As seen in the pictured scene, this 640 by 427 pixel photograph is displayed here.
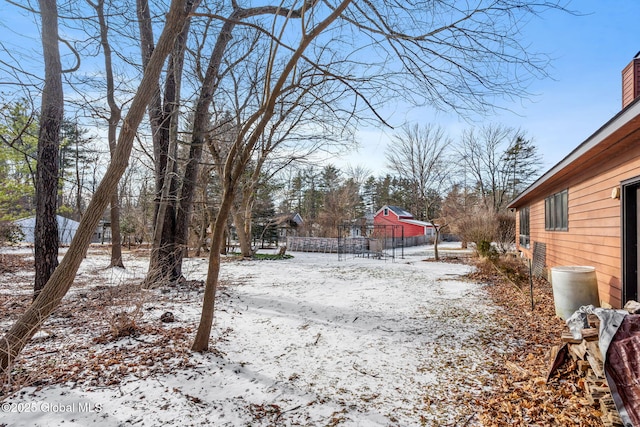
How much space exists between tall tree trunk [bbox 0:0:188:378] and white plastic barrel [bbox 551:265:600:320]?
5523mm

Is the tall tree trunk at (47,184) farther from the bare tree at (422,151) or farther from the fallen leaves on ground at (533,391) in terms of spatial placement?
the bare tree at (422,151)

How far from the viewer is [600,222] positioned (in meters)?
4.78

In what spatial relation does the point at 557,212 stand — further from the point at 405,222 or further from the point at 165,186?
the point at 405,222

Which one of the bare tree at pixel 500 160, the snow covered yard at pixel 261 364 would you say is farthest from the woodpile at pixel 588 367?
the bare tree at pixel 500 160

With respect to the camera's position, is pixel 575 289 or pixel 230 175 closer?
pixel 230 175

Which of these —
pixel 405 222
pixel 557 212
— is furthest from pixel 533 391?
pixel 405 222

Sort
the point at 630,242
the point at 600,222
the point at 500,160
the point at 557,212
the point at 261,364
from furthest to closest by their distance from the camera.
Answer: the point at 500,160 → the point at 557,212 → the point at 600,222 → the point at 630,242 → the point at 261,364

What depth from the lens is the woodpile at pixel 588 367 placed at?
2229 millimetres

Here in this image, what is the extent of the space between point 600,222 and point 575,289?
3.95ft

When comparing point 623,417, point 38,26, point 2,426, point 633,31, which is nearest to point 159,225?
point 38,26

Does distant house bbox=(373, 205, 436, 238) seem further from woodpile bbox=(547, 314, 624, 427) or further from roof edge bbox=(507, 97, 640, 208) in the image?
woodpile bbox=(547, 314, 624, 427)

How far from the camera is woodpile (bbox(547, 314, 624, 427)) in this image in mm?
2229

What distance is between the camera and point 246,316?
513 centimetres

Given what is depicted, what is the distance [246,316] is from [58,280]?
114 inches
